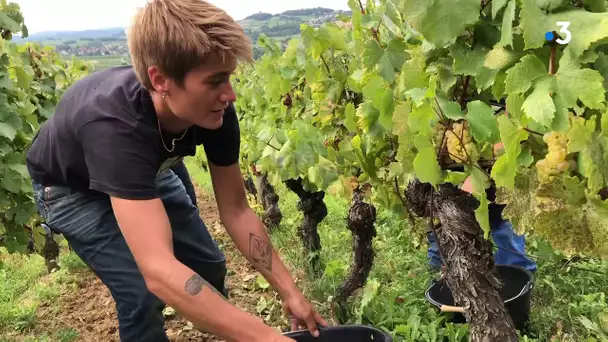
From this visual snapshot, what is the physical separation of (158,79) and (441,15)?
1.01 meters

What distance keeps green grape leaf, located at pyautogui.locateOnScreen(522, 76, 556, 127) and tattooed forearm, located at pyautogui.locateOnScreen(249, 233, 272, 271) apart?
4.94 ft

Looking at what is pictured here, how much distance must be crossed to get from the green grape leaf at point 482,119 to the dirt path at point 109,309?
2209 millimetres

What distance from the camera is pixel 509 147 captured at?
45.9 inches

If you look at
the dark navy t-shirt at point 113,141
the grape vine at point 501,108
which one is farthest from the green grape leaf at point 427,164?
the dark navy t-shirt at point 113,141

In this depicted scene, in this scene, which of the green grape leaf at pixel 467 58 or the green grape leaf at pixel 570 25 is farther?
the green grape leaf at pixel 467 58

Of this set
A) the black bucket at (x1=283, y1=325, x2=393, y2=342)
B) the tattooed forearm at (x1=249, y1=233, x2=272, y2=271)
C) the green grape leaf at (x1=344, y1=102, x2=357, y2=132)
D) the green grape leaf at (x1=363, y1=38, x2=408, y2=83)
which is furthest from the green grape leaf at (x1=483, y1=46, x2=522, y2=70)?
the tattooed forearm at (x1=249, y1=233, x2=272, y2=271)

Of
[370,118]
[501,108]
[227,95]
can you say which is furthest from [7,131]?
[501,108]

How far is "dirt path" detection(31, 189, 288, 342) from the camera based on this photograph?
3.60 m

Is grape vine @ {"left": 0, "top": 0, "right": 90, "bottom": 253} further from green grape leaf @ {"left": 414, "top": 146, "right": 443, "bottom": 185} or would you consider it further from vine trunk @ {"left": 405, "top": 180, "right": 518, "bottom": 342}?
green grape leaf @ {"left": 414, "top": 146, "right": 443, "bottom": 185}

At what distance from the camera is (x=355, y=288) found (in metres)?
3.38

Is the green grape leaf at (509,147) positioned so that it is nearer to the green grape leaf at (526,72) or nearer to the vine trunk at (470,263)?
the green grape leaf at (526,72)

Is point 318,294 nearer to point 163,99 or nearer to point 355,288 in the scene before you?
point 355,288

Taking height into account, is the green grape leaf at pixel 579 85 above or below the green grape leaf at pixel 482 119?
above

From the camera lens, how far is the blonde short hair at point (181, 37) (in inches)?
71.1
